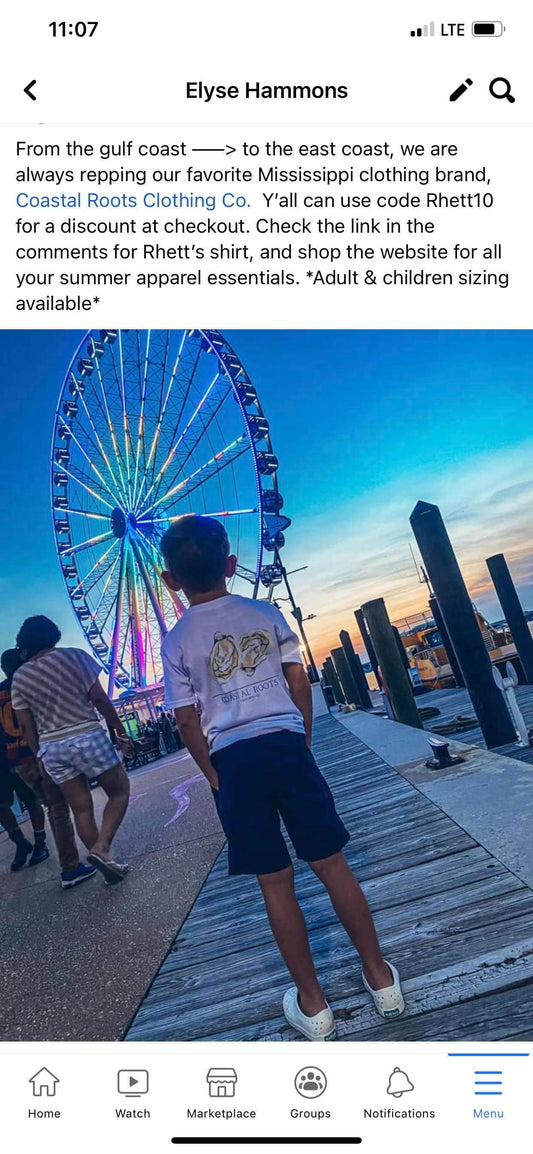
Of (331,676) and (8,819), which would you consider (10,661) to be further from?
(331,676)

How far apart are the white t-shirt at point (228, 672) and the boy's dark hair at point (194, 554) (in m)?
0.06

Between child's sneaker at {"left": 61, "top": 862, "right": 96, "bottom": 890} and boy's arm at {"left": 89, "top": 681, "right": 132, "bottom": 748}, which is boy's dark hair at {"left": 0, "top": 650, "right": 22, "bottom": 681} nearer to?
boy's arm at {"left": 89, "top": 681, "right": 132, "bottom": 748}

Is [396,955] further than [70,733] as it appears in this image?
No

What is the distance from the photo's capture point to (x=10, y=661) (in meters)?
2.30

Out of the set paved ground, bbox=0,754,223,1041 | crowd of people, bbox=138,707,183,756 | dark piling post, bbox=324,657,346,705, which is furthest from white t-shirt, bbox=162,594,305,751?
dark piling post, bbox=324,657,346,705

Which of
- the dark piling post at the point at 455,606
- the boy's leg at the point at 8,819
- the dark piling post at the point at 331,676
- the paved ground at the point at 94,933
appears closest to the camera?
the paved ground at the point at 94,933

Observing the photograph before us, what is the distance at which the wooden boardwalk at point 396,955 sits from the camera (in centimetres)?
109

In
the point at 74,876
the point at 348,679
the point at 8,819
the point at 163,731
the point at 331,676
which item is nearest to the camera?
the point at 74,876

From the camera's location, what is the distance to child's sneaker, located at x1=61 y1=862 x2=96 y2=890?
7.73 ft
